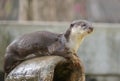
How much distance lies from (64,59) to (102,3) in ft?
39.5

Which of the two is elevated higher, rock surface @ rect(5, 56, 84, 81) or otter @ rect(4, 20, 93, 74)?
otter @ rect(4, 20, 93, 74)

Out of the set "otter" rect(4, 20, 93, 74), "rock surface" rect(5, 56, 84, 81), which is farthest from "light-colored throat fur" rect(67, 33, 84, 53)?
"rock surface" rect(5, 56, 84, 81)

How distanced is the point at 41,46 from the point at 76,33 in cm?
26

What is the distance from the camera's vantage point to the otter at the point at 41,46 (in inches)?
171

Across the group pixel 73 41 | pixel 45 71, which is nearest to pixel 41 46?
pixel 73 41

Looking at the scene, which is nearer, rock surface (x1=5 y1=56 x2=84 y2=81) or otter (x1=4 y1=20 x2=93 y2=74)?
rock surface (x1=5 y1=56 x2=84 y2=81)

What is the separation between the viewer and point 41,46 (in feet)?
14.4

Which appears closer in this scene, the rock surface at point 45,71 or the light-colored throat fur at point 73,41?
the rock surface at point 45,71

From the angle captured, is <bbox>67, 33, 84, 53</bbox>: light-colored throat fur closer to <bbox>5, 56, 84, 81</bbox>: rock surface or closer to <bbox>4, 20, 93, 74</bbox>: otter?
<bbox>4, 20, 93, 74</bbox>: otter

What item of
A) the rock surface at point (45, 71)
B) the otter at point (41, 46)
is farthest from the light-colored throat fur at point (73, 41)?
the rock surface at point (45, 71)

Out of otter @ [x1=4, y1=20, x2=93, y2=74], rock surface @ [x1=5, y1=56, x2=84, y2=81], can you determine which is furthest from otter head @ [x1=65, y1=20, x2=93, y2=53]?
rock surface @ [x1=5, y1=56, x2=84, y2=81]

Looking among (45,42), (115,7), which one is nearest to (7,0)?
(115,7)

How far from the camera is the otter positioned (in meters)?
4.35

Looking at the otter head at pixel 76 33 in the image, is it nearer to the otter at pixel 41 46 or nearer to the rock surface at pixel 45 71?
the otter at pixel 41 46
